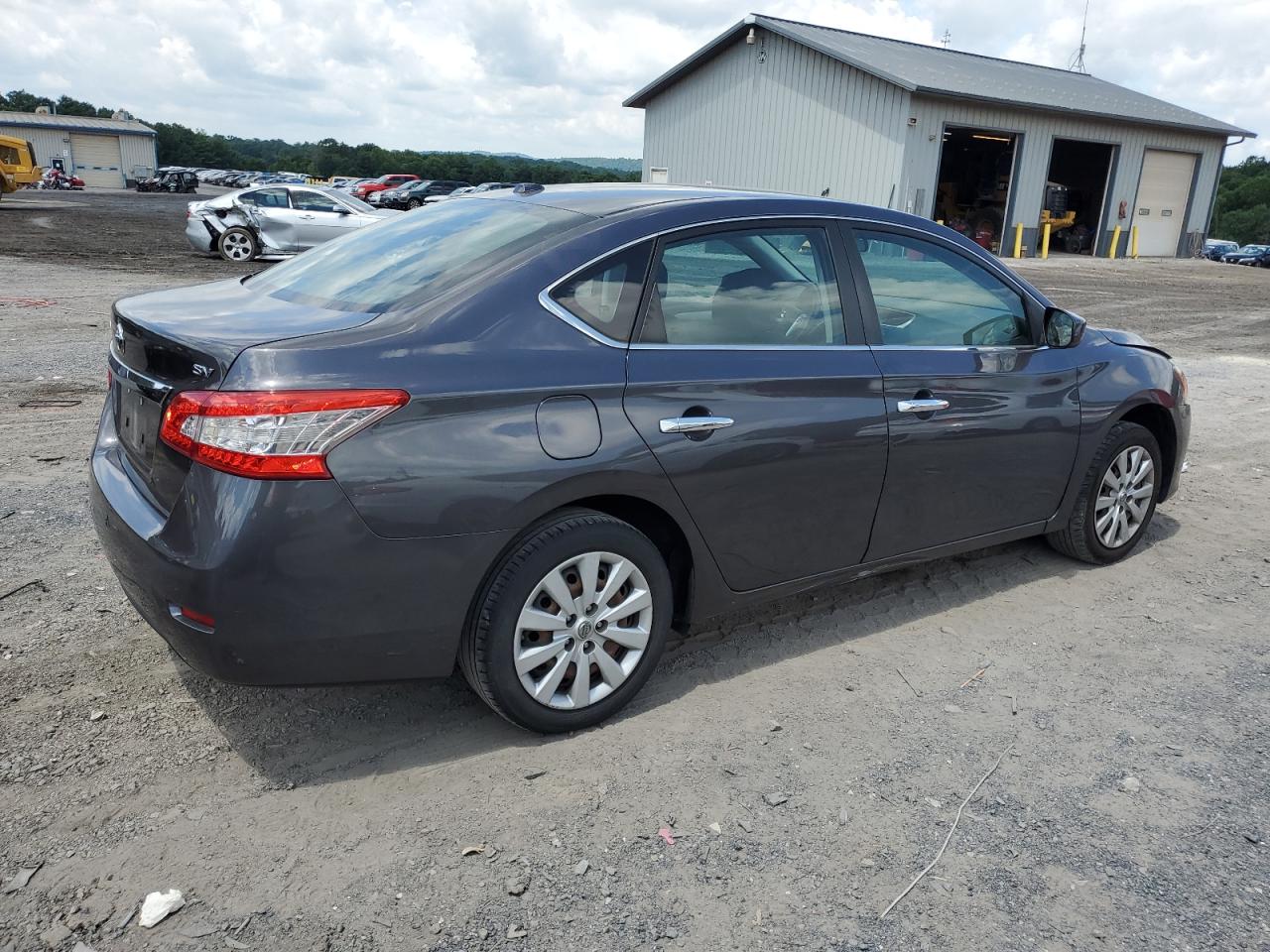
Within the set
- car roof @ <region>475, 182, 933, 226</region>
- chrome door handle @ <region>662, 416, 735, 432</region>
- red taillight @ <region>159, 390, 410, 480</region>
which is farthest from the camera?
car roof @ <region>475, 182, 933, 226</region>

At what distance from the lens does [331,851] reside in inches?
105

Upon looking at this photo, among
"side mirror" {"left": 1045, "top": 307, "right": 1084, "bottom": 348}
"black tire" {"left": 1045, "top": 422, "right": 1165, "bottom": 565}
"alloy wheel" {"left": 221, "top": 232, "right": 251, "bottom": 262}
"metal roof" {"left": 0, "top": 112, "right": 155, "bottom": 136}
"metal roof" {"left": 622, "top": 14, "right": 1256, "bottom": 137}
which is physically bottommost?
"alloy wheel" {"left": 221, "top": 232, "right": 251, "bottom": 262}

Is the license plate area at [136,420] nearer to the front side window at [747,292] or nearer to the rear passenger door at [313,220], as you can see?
the front side window at [747,292]

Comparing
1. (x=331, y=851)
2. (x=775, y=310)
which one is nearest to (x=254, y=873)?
(x=331, y=851)

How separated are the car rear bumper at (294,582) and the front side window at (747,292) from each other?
3.26 feet

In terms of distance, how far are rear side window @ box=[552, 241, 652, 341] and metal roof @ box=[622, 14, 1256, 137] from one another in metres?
24.5

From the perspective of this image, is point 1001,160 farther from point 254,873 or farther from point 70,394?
point 254,873

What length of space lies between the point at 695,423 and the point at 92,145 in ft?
321

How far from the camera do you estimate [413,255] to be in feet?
11.5

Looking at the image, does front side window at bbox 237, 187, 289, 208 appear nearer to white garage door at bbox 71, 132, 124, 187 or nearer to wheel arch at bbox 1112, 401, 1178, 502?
wheel arch at bbox 1112, 401, 1178, 502

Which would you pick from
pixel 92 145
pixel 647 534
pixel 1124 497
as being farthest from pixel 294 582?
pixel 92 145

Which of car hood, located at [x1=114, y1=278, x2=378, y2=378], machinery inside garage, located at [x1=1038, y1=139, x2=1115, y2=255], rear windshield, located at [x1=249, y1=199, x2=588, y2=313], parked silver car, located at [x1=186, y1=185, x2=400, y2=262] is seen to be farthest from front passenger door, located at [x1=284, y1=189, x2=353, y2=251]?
machinery inside garage, located at [x1=1038, y1=139, x2=1115, y2=255]

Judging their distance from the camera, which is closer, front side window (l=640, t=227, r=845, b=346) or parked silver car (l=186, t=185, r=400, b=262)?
front side window (l=640, t=227, r=845, b=346)

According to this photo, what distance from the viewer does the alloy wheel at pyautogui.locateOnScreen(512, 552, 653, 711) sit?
3057 mm
